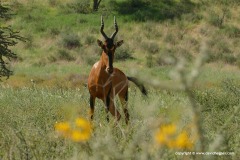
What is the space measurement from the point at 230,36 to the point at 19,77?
18.5 metres

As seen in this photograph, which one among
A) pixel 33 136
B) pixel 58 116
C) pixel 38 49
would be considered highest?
pixel 33 136

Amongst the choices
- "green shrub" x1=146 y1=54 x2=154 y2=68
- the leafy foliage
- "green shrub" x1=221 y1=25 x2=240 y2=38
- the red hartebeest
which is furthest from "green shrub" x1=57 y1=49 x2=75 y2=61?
the red hartebeest

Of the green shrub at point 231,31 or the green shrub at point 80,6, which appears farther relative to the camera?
the green shrub at point 80,6

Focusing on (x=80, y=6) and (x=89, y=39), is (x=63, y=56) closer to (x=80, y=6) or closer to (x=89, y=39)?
(x=89, y=39)

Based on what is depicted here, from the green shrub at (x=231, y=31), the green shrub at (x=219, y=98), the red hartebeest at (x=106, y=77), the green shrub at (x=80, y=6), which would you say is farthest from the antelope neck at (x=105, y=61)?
the green shrub at (x=80, y=6)

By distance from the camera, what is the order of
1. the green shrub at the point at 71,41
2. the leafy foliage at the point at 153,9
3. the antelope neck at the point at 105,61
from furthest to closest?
the leafy foliage at the point at 153,9 < the green shrub at the point at 71,41 < the antelope neck at the point at 105,61

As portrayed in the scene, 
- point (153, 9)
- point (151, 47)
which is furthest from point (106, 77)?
point (153, 9)

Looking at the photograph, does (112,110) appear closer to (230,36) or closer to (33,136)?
(33,136)

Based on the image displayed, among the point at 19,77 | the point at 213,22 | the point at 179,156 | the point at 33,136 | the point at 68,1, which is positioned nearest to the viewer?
the point at 179,156

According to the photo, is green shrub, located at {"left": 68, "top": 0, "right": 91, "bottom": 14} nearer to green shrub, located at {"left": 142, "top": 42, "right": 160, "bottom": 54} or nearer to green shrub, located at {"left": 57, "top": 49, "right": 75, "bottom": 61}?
green shrub, located at {"left": 142, "top": 42, "right": 160, "bottom": 54}

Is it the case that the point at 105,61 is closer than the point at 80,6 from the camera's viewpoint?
Yes

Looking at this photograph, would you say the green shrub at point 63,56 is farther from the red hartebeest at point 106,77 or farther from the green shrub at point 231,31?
the red hartebeest at point 106,77

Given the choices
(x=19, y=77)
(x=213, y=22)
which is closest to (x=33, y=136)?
(x=19, y=77)

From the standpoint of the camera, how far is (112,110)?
9.03 m
